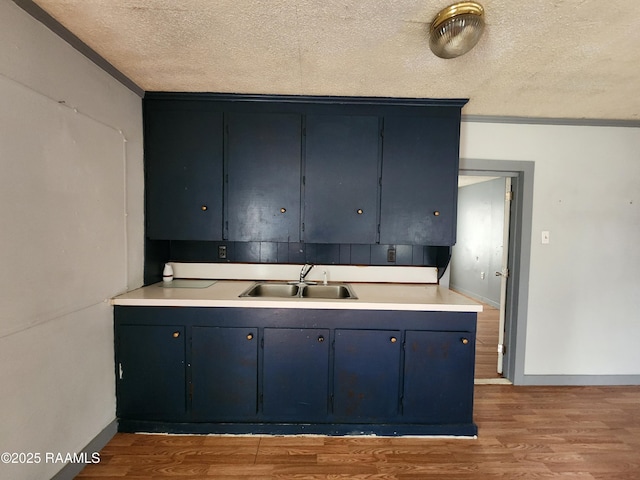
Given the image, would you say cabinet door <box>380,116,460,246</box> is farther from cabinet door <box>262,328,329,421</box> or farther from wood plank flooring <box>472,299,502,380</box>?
wood plank flooring <box>472,299,502,380</box>

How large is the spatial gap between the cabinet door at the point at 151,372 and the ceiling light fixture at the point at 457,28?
2.20m

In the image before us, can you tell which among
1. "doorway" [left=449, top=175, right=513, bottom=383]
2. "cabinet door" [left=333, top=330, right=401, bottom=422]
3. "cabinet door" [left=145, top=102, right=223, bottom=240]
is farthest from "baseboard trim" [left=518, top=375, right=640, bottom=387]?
"cabinet door" [left=145, top=102, right=223, bottom=240]

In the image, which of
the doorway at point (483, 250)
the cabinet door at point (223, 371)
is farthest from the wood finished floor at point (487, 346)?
the cabinet door at point (223, 371)

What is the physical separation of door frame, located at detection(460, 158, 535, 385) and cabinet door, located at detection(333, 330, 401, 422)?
144 centimetres

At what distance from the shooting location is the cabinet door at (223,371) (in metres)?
2.04

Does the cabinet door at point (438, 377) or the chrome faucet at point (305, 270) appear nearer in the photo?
the cabinet door at point (438, 377)

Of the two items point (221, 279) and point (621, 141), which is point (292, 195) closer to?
point (221, 279)

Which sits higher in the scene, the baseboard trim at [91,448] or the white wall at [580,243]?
the white wall at [580,243]

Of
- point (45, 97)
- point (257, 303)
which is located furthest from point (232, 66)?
point (257, 303)

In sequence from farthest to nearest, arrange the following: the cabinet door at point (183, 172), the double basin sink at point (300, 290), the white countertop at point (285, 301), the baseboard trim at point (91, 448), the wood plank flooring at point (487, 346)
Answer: the wood plank flooring at point (487, 346) → the double basin sink at point (300, 290) → the cabinet door at point (183, 172) → the white countertop at point (285, 301) → the baseboard trim at point (91, 448)

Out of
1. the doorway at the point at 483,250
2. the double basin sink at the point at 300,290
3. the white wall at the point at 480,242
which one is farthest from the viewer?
the white wall at the point at 480,242

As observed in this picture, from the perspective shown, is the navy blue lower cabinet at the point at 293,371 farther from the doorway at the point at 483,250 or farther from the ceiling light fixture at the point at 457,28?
the doorway at the point at 483,250

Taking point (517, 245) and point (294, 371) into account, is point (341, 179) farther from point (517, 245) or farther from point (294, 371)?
point (517, 245)

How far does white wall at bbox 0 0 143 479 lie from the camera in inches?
52.9
